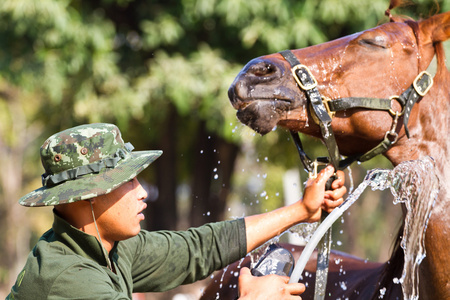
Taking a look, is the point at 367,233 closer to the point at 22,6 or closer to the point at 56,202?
the point at 22,6

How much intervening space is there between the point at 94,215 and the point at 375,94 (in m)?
1.45

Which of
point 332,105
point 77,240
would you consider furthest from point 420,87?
point 77,240

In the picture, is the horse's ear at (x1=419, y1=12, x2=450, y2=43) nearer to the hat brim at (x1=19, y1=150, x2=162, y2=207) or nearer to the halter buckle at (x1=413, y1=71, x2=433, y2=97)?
the halter buckle at (x1=413, y1=71, x2=433, y2=97)

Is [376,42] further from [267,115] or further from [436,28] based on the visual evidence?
[267,115]

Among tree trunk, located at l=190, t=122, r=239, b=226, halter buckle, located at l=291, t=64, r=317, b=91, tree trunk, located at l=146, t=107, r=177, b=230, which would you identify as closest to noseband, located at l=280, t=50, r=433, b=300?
halter buckle, located at l=291, t=64, r=317, b=91

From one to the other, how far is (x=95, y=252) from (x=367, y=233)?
23.5 m

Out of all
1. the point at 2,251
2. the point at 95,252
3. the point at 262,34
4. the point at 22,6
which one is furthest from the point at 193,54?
the point at 2,251

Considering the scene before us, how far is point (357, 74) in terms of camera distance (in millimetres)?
3154

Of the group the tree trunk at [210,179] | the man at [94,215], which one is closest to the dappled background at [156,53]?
the tree trunk at [210,179]

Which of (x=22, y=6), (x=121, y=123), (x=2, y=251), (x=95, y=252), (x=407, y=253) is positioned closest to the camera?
(x=95, y=252)

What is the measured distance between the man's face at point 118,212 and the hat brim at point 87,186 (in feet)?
0.30

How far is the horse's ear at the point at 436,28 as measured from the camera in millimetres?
3189

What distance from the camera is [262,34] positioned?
23.4 ft

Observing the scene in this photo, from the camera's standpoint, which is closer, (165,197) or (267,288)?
(267,288)
